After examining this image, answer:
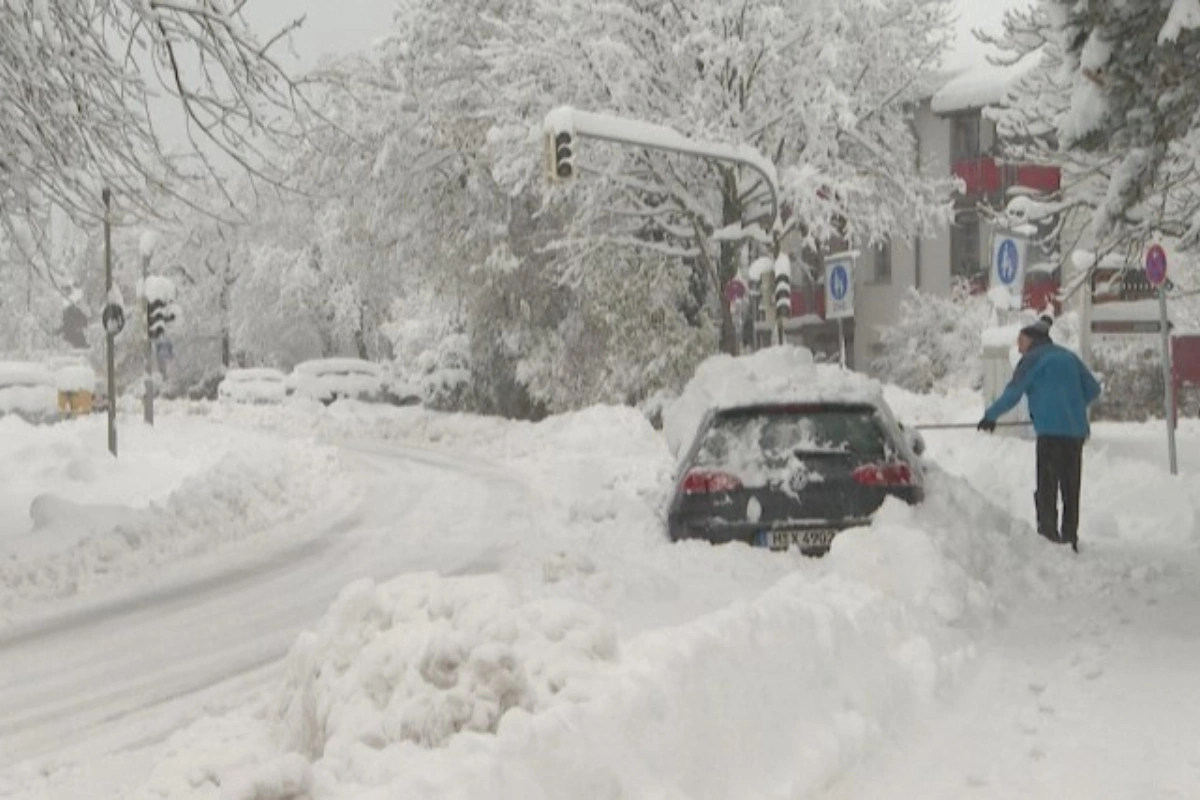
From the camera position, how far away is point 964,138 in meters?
41.7

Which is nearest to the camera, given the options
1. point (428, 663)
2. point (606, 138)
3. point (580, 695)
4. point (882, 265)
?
point (580, 695)

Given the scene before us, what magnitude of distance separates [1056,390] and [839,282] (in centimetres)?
1180

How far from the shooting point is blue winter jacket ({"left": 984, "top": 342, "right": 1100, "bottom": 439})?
10086 mm

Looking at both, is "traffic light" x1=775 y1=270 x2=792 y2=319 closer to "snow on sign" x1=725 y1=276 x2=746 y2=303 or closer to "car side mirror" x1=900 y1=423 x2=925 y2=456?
"snow on sign" x1=725 y1=276 x2=746 y2=303

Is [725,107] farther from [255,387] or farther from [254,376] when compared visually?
[254,376]

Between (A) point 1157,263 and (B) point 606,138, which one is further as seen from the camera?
(B) point 606,138

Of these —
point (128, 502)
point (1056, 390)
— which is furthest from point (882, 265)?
point (1056, 390)

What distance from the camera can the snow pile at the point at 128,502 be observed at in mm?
11820

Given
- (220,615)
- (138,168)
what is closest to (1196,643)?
(220,615)

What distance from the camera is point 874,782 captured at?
489 centimetres

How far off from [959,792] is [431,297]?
111 ft

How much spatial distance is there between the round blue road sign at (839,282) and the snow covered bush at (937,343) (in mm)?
12536

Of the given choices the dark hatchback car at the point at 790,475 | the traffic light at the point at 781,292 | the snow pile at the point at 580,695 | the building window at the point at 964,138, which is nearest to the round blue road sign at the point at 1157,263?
the dark hatchback car at the point at 790,475

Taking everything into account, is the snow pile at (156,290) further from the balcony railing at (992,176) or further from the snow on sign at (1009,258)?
the balcony railing at (992,176)
